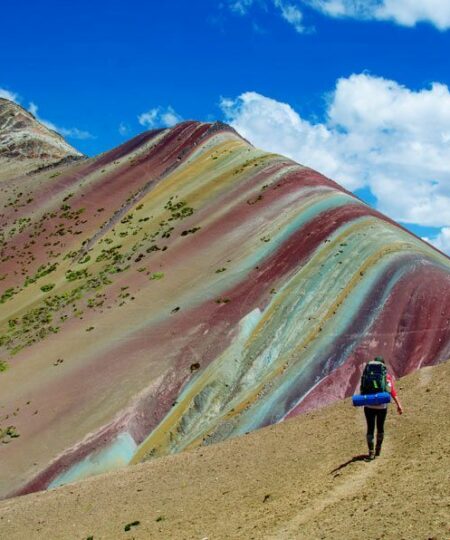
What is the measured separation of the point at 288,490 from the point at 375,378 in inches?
106

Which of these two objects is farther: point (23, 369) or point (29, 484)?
point (23, 369)

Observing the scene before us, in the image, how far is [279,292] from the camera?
27828mm

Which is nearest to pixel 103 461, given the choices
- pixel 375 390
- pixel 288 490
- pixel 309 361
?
pixel 309 361

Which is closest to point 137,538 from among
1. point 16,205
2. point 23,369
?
point 23,369

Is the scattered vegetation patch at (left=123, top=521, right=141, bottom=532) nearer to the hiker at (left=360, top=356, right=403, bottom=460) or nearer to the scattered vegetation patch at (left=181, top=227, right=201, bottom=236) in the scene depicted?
the hiker at (left=360, top=356, right=403, bottom=460)

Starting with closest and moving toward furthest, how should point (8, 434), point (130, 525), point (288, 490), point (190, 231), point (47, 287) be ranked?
point (288, 490)
point (130, 525)
point (8, 434)
point (190, 231)
point (47, 287)

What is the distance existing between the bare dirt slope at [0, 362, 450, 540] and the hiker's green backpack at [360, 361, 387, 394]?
1250 mm

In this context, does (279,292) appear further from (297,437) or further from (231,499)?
(231,499)

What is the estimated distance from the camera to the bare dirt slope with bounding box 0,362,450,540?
368 inches

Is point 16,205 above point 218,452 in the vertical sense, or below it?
above

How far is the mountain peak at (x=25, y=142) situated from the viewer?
8625 centimetres

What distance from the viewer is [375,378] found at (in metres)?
11.8

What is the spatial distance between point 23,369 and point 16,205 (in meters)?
33.7

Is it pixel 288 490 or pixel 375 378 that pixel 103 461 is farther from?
pixel 375 378
